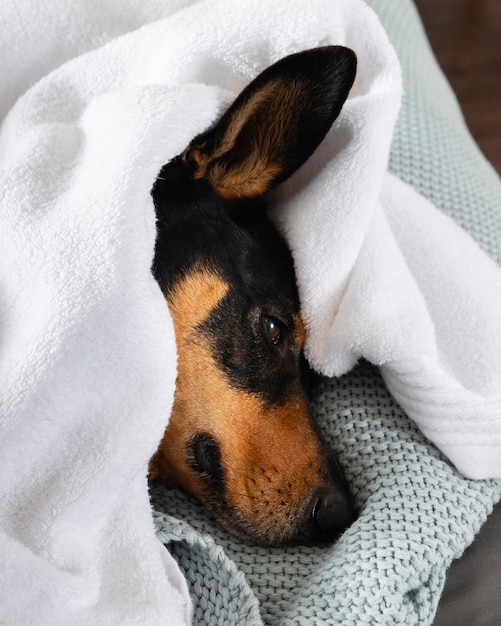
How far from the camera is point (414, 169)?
148 cm

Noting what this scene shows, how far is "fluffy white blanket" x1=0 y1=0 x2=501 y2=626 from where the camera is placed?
0.82m

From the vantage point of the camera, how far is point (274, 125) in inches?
44.6

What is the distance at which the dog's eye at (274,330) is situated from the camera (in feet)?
3.61

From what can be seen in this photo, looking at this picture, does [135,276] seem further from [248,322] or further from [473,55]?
[473,55]

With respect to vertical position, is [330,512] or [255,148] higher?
[255,148]

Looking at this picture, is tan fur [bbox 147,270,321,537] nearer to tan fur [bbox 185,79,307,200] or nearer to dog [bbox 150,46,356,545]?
dog [bbox 150,46,356,545]

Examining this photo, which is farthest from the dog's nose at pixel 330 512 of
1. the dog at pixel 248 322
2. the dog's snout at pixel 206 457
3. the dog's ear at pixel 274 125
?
the dog's ear at pixel 274 125

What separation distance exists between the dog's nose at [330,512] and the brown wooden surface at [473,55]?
1.91m

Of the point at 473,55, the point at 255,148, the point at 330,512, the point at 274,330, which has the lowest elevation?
the point at 473,55

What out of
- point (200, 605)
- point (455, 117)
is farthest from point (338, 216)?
point (455, 117)

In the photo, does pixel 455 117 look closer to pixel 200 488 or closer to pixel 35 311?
pixel 200 488

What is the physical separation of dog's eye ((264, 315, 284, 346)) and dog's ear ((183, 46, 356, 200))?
0.64 ft

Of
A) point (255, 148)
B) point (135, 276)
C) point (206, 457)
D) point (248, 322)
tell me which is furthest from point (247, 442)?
point (255, 148)

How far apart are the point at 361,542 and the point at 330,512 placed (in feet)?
0.25
